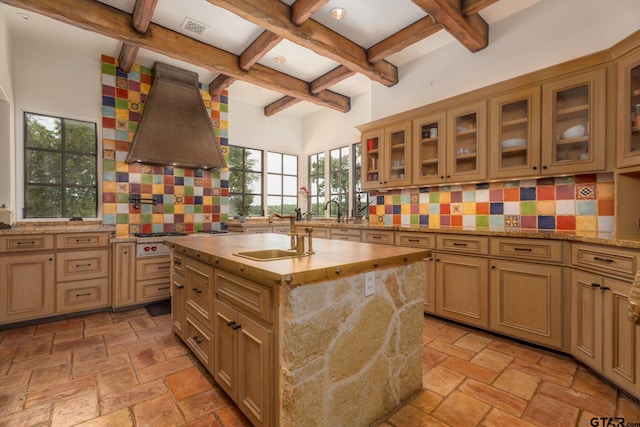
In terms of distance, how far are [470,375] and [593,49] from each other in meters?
2.73

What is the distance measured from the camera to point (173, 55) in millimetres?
3111

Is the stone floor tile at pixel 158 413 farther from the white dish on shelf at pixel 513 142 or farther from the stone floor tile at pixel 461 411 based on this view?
the white dish on shelf at pixel 513 142

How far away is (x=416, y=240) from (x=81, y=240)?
11.3 feet

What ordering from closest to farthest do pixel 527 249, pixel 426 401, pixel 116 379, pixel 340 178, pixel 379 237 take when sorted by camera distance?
pixel 426 401 → pixel 116 379 → pixel 527 249 → pixel 379 237 → pixel 340 178

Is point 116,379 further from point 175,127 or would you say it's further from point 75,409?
point 175,127

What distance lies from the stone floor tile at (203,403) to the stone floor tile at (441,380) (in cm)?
121

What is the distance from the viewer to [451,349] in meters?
2.33

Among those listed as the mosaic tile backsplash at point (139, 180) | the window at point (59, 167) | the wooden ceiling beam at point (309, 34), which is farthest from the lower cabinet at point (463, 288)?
the window at point (59, 167)

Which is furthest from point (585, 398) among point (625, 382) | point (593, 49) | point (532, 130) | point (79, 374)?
point (79, 374)

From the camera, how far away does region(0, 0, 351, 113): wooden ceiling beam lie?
247cm

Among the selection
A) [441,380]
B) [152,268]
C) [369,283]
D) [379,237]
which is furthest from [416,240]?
[152,268]

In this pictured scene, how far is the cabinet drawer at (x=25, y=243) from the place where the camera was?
8.96 ft

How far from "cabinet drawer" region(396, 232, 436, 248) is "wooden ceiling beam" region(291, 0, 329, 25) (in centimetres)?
221

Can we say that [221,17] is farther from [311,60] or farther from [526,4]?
[526,4]
